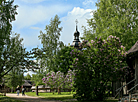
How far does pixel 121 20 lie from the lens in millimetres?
22938

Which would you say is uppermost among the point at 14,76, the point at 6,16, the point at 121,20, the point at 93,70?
the point at 121,20

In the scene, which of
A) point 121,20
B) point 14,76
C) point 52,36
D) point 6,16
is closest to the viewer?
point 6,16

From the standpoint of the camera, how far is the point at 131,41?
22.9 metres

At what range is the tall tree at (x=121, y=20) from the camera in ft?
74.5

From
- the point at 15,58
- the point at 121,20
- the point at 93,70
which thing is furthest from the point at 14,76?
the point at 121,20

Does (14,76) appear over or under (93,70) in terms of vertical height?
under

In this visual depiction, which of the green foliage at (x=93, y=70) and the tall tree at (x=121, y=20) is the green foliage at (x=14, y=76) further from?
the tall tree at (x=121, y=20)

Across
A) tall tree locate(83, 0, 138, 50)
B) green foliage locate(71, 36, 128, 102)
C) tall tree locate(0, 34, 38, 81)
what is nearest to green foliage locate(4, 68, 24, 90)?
tall tree locate(0, 34, 38, 81)

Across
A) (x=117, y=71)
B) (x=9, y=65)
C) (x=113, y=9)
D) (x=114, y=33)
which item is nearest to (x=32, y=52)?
(x=9, y=65)

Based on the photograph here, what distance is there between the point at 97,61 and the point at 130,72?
173 inches

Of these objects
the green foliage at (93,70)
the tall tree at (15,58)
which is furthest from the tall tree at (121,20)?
the tall tree at (15,58)

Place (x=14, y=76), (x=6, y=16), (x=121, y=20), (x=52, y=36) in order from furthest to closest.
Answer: (x=52, y=36) → (x=121, y=20) → (x=14, y=76) → (x=6, y=16)

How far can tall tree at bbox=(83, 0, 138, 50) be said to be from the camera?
22.7 m

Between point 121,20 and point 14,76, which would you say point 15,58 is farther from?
point 121,20
